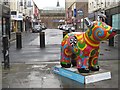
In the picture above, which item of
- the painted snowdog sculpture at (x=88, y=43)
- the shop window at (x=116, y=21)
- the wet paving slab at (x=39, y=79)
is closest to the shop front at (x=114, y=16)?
the shop window at (x=116, y=21)

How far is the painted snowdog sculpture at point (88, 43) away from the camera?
304 inches

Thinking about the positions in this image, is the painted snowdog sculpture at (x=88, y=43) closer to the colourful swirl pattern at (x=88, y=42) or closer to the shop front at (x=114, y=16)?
the colourful swirl pattern at (x=88, y=42)

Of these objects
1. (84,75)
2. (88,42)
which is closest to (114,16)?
(88,42)

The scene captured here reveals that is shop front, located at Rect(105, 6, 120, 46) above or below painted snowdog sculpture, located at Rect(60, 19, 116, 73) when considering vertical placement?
above

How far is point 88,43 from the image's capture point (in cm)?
796

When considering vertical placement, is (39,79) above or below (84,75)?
below

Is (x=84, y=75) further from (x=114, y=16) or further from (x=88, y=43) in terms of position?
(x=114, y=16)

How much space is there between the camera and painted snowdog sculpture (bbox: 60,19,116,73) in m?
7.72

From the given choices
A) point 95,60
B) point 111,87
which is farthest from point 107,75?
point 111,87

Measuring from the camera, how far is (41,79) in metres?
8.31

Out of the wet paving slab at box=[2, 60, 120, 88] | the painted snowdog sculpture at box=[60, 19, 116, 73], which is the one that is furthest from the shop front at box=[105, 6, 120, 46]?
the painted snowdog sculpture at box=[60, 19, 116, 73]

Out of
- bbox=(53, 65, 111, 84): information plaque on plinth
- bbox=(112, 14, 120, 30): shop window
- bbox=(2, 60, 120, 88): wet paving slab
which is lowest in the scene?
bbox=(2, 60, 120, 88): wet paving slab

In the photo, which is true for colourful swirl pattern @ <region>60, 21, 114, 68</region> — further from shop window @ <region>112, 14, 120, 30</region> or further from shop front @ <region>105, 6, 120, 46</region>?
shop window @ <region>112, 14, 120, 30</region>

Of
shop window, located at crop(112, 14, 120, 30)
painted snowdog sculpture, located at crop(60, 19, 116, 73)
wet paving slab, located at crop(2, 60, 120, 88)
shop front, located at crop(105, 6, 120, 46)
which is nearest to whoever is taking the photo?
wet paving slab, located at crop(2, 60, 120, 88)
